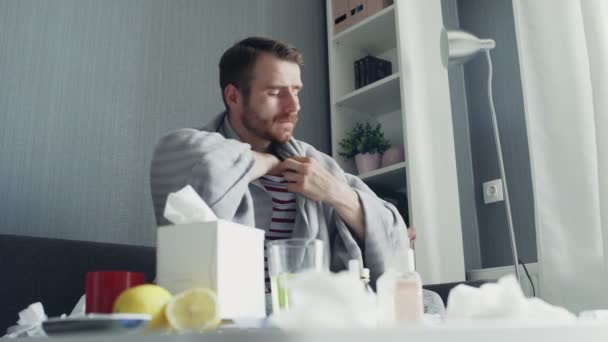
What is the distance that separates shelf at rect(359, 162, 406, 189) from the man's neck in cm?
77

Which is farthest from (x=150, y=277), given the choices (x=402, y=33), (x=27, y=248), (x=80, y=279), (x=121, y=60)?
(x=402, y=33)

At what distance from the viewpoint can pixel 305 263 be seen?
0.66 m

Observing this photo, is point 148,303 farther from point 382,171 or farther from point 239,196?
point 382,171

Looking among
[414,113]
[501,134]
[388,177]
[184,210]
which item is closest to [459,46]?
[414,113]

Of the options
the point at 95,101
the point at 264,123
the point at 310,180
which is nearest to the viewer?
the point at 310,180

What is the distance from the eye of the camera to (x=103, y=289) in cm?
66

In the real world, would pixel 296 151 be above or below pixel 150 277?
above

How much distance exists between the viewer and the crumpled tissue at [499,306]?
532 mm

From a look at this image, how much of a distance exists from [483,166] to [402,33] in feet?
2.05

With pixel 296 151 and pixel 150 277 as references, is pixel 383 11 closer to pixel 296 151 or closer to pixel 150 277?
pixel 296 151

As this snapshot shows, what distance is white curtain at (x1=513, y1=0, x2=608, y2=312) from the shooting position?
1.78 meters

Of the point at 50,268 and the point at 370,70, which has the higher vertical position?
the point at 370,70

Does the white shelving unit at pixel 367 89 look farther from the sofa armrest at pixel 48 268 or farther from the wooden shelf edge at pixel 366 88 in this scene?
the sofa armrest at pixel 48 268

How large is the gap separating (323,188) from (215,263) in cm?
86
